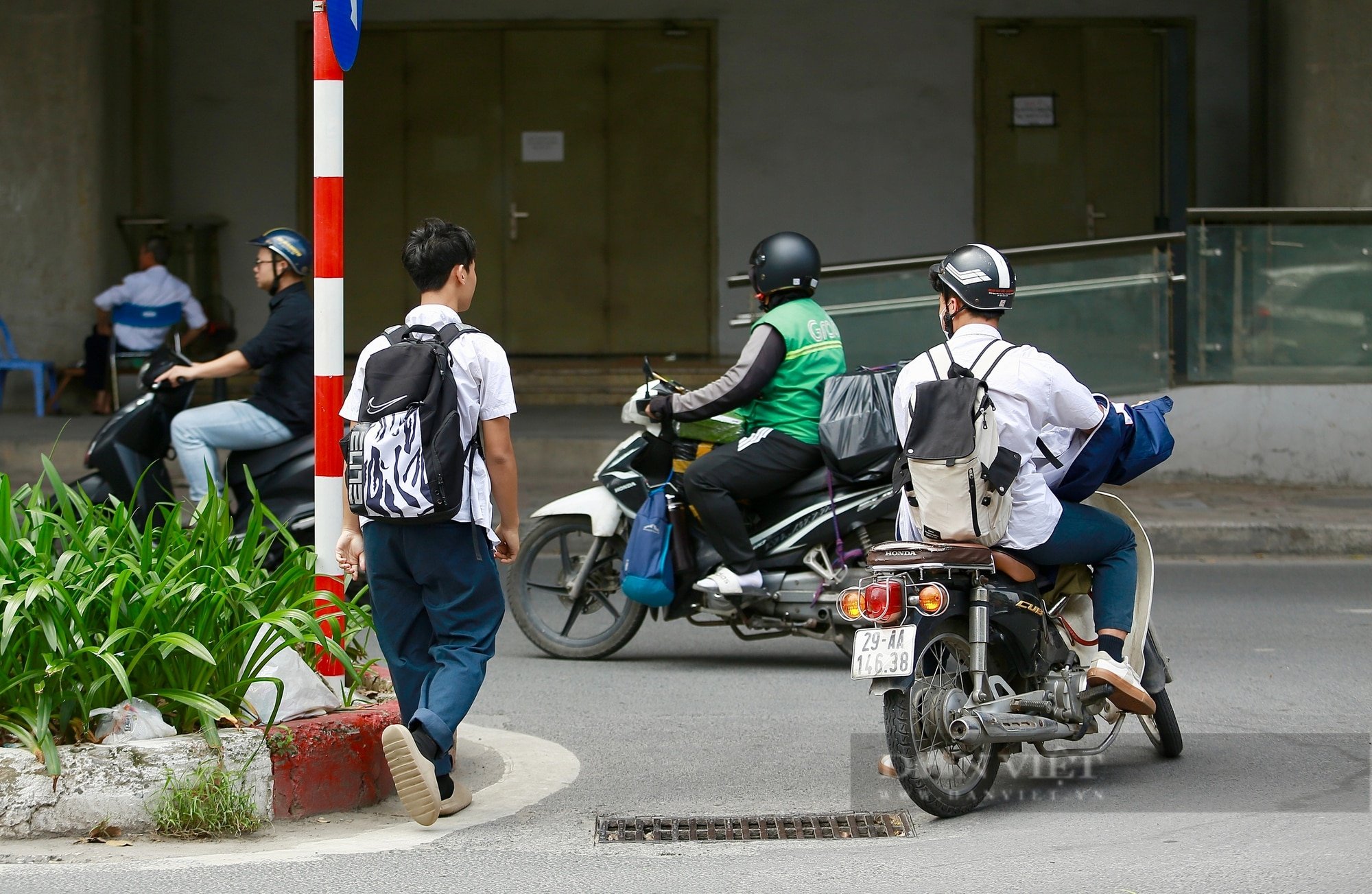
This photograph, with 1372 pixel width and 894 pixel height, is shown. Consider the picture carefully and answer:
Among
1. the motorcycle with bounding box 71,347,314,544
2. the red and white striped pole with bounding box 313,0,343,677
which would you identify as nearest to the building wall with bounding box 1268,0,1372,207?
the motorcycle with bounding box 71,347,314,544

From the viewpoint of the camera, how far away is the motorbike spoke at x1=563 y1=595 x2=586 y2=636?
7.46 m

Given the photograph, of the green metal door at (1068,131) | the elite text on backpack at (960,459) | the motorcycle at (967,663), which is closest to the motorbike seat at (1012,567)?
the motorcycle at (967,663)

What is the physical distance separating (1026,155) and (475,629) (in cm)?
1298

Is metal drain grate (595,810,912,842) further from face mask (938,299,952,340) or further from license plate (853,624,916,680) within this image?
face mask (938,299,952,340)

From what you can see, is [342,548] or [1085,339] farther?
[1085,339]

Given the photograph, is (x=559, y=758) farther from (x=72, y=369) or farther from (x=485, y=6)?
(x=485, y=6)

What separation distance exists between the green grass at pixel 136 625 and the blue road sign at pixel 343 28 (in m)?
1.54

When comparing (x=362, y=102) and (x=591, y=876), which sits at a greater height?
(x=362, y=102)

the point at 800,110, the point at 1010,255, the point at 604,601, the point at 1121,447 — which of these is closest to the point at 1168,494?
the point at 1010,255

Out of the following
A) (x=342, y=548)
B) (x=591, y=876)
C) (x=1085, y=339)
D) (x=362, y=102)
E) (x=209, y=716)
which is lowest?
(x=591, y=876)

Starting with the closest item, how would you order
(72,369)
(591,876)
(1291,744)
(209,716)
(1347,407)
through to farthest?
(591,876), (209,716), (1291,744), (1347,407), (72,369)

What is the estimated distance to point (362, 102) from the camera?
55.5 ft

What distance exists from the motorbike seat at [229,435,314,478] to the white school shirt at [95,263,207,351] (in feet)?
22.7

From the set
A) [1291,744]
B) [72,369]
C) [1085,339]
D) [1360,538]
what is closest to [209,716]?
[1291,744]
